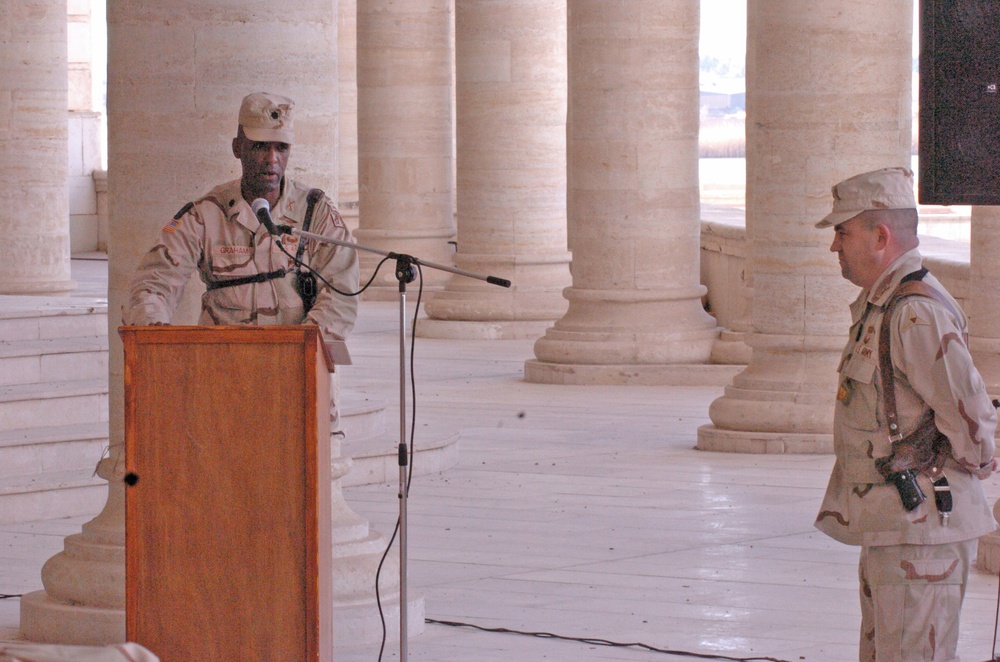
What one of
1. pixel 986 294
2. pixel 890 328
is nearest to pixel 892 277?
pixel 890 328

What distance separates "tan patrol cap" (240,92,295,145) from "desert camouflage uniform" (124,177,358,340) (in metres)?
0.21

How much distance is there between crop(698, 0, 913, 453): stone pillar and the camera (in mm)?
10852

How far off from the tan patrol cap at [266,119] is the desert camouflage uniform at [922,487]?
2.23 metres

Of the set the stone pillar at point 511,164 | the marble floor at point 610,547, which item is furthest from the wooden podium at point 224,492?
the stone pillar at point 511,164

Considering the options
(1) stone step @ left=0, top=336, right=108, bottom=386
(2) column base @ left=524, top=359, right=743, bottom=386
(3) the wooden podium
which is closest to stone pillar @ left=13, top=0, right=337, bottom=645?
(3) the wooden podium

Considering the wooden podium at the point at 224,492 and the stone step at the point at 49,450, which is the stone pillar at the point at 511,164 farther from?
the wooden podium at the point at 224,492

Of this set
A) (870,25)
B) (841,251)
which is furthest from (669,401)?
(841,251)

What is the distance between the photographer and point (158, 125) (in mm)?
6816

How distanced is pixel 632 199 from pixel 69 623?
323 inches

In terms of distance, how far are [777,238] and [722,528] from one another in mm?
2731

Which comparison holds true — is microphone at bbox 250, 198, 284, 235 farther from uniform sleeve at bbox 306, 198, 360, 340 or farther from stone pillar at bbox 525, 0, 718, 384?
stone pillar at bbox 525, 0, 718, 384

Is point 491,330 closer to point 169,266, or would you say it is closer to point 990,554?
point 990,554

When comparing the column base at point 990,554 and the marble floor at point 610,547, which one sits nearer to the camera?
the marble floor at point 610,547

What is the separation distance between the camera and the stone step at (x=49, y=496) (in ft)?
30.1
